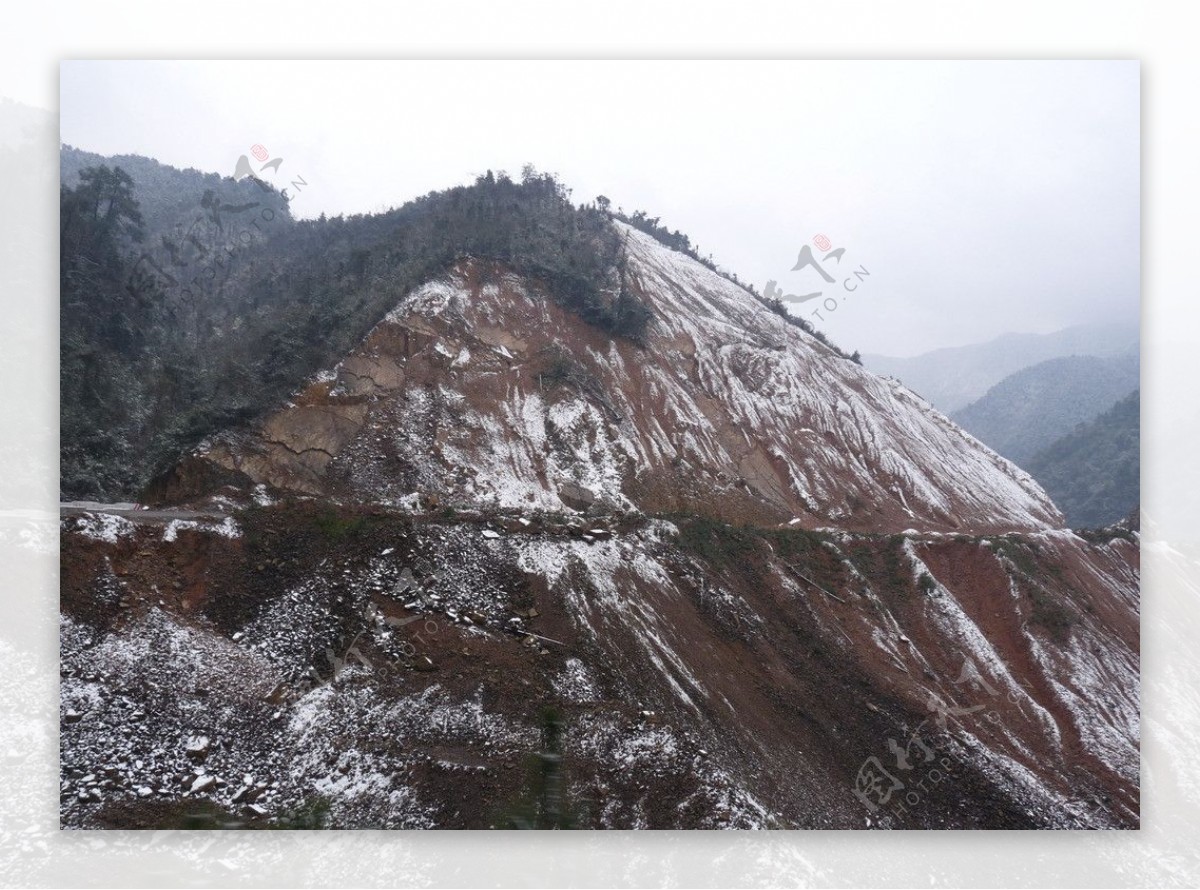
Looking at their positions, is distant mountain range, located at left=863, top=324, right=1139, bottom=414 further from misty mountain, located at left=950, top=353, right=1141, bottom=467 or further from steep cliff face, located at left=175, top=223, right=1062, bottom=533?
steep cliff face, located at left=175, top=223, right=1062, bottom=533

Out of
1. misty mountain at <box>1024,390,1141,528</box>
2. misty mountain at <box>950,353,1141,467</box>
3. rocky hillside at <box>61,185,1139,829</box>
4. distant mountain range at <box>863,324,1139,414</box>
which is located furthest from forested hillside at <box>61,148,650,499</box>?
misty mountain at <box>950,353,1141,467</box>

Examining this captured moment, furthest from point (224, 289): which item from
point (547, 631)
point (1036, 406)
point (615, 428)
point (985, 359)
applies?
point (1036, 406)

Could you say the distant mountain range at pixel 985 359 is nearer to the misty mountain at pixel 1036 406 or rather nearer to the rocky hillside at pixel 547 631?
the misty mountain at pixel 1036 406

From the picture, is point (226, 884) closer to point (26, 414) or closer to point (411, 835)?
point (411, 835)

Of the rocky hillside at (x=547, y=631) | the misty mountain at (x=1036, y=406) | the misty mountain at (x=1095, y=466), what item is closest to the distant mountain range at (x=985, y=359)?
the misty mountain at (x=1036, y=406)

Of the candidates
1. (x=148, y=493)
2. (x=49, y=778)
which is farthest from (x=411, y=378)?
(x=49, y=778)
